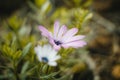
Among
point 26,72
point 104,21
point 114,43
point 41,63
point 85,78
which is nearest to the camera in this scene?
point 41,63

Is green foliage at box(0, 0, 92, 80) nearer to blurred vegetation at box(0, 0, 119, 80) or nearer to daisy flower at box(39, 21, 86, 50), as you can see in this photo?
blurred vegetation at box(0, 0, 119, 80)

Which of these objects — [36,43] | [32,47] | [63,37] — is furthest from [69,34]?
[36,43]

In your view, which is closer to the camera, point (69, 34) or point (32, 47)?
point (69, 34)

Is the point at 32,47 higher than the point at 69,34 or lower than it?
higher

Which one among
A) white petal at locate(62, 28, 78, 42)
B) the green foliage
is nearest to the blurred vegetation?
the green foliage

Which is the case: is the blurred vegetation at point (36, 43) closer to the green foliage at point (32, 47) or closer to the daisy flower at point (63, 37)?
the green foliage at point (32, 47)

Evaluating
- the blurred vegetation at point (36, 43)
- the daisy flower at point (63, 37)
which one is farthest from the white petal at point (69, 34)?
the blurred vegetation at point (36, 43)

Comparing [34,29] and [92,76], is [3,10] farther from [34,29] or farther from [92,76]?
[92,76]

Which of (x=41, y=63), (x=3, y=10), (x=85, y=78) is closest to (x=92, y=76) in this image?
(x=85, y=78)

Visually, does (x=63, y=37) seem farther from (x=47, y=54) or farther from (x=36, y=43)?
(x=36, y=43)
